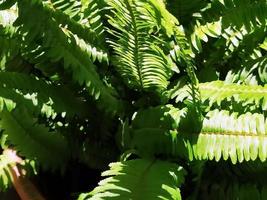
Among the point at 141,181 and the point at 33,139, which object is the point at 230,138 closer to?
the point at 141,181

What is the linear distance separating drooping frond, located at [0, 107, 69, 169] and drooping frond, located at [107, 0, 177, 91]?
0.23 metres

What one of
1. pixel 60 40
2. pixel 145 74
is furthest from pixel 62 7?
pixel 145 74

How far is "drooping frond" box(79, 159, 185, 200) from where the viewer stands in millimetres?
979

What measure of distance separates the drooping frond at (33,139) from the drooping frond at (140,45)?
0.23 meters

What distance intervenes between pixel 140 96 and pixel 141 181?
1.04 ft

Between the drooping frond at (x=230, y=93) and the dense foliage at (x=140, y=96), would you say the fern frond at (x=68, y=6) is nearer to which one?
the dense foliage at (x=140, y=96)

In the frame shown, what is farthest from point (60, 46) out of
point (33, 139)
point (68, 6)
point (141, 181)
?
point (141, 181)

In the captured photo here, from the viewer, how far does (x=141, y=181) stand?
103 centimetres

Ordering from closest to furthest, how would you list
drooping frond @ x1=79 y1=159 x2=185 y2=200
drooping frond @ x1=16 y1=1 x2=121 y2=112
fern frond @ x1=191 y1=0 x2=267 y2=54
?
1. drooping frond @ x1=79 y1=159 x2=185 y2=200
2. drooping frond @ x1=16 y1=1 x2=121 y2=112
3. fern frond @ x1=191 y1=0 x2=267 y2=54

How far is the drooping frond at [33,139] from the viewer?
117 cm

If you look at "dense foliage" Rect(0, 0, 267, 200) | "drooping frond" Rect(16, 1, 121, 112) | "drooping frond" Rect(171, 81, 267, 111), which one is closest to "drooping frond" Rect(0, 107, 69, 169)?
"dense foliage" Rect(0, 0, 267, 200)

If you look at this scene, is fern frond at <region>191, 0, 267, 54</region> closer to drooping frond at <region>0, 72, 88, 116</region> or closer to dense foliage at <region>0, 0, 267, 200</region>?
dense foliage at <region>0, 0, 267, 200</region>

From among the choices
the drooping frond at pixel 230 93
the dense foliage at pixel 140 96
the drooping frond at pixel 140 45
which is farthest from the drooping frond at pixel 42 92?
the drooping frond at pixel 230 93

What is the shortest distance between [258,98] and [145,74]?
258 mm
